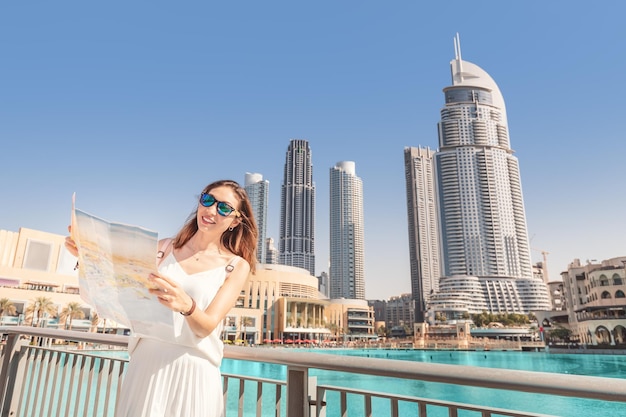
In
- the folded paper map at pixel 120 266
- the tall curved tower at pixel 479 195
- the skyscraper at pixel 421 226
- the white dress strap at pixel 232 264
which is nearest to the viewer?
the folded paper map at pixel 120 266

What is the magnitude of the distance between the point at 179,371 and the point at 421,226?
429ft

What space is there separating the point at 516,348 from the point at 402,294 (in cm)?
7430

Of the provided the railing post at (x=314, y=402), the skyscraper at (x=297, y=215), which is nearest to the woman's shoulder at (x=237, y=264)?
the railing post at (x=314, y=402)

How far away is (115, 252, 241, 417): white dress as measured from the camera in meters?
1.30

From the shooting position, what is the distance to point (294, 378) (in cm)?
162

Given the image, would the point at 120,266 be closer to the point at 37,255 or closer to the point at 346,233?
the point at 37,255

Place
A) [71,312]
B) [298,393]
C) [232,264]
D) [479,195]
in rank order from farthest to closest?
[479,195], [71,312], [298,393], [232,264]

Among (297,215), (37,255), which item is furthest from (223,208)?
(297,215)

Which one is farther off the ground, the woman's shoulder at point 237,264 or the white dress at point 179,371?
the woman's shoulder at point 237,264

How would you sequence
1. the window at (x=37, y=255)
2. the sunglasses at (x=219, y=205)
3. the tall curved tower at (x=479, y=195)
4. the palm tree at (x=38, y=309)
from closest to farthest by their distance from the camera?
the sunglasses at (x=219, y=205) → the palm tree at (x=38, y=309) → the window at (x=37, y=255) → the tall curved tower at (x=479, y=195)

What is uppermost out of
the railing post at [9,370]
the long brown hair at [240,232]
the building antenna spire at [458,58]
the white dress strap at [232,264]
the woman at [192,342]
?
the building antenna spire at [458,58]

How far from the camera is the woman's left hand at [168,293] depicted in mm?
1098

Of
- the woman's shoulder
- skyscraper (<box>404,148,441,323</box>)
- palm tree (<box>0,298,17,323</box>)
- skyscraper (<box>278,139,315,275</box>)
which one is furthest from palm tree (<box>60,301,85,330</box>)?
skyscraper (<box>278,139,315,275</box>)

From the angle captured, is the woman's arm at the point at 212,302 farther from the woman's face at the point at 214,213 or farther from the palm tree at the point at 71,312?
the palm tree at the point at 71,312
